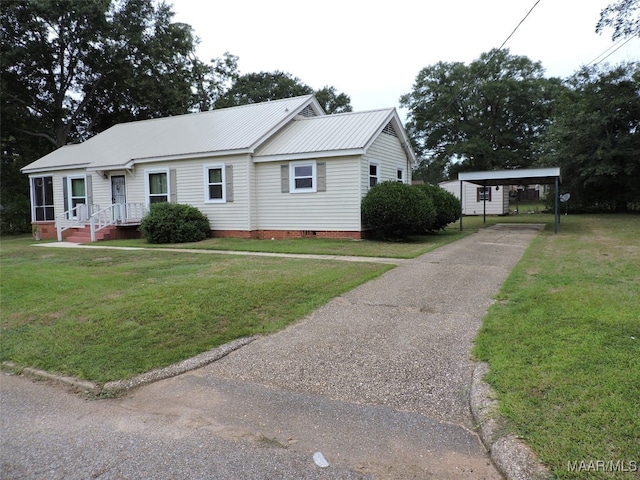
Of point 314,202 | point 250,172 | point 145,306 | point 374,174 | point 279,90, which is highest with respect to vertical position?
point 279,90

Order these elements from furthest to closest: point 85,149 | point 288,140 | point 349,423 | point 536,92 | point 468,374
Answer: point 536,92, point 85,149, point 288,140, point 468,374, point 349,423

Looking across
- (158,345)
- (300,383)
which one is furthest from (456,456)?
(158,345)

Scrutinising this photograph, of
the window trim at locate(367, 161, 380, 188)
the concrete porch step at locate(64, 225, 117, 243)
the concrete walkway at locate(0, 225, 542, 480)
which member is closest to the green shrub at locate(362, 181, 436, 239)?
the window trim at locate(367, 161, 380, 188)

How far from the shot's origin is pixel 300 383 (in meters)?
3.73

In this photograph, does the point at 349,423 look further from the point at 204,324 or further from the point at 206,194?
the point at 206,194

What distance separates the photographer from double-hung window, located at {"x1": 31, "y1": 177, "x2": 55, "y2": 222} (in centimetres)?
2000

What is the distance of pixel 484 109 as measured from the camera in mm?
39969

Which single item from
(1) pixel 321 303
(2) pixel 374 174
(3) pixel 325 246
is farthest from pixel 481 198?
(1) pixel 321 303

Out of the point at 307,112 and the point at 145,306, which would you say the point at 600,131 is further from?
the point at 145,306

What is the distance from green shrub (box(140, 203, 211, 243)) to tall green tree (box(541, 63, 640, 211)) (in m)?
22.5

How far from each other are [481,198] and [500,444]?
29.8 meters

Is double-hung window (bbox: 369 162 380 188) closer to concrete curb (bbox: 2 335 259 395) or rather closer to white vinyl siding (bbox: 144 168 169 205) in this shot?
white vinyl siding (bbox: 144 168 169 205)

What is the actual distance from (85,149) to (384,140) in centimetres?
1476

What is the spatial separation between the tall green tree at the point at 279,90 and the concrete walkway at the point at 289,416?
3731cm
